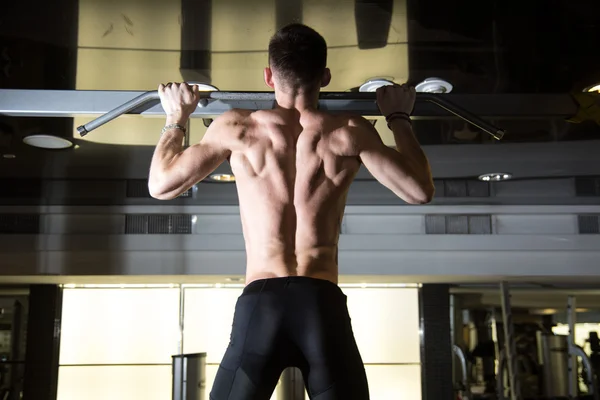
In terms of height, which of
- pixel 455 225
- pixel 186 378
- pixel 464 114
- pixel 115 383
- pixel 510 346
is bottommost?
pixel 115 383

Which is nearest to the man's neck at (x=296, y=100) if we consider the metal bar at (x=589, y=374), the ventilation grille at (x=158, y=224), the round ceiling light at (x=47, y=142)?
the round ceiling light at (x=47, y=142)

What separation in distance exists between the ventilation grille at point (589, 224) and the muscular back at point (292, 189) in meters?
4.75

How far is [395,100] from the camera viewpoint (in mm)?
1467

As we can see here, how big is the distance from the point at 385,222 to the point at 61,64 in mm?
3497

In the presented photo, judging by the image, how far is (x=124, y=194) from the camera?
5.27m

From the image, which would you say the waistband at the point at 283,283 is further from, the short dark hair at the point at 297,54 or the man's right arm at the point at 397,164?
the short dark hair at the point at 297,54

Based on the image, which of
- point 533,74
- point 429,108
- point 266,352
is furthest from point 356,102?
point 533,74

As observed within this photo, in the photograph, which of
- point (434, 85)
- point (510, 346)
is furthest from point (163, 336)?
point (434, 85)

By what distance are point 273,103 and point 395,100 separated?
273 millimetres

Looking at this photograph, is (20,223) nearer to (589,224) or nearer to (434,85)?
(434,85)

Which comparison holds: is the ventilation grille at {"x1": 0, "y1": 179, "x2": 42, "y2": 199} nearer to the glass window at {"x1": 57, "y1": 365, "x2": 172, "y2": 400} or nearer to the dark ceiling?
the glass window at {"x1": 57, "y1": 365, "x2": 172, "y2": 400}

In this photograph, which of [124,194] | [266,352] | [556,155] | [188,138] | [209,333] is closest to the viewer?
[266,352]

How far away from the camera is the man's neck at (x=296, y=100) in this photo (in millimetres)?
1429

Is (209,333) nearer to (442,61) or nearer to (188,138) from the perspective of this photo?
(188,138)
